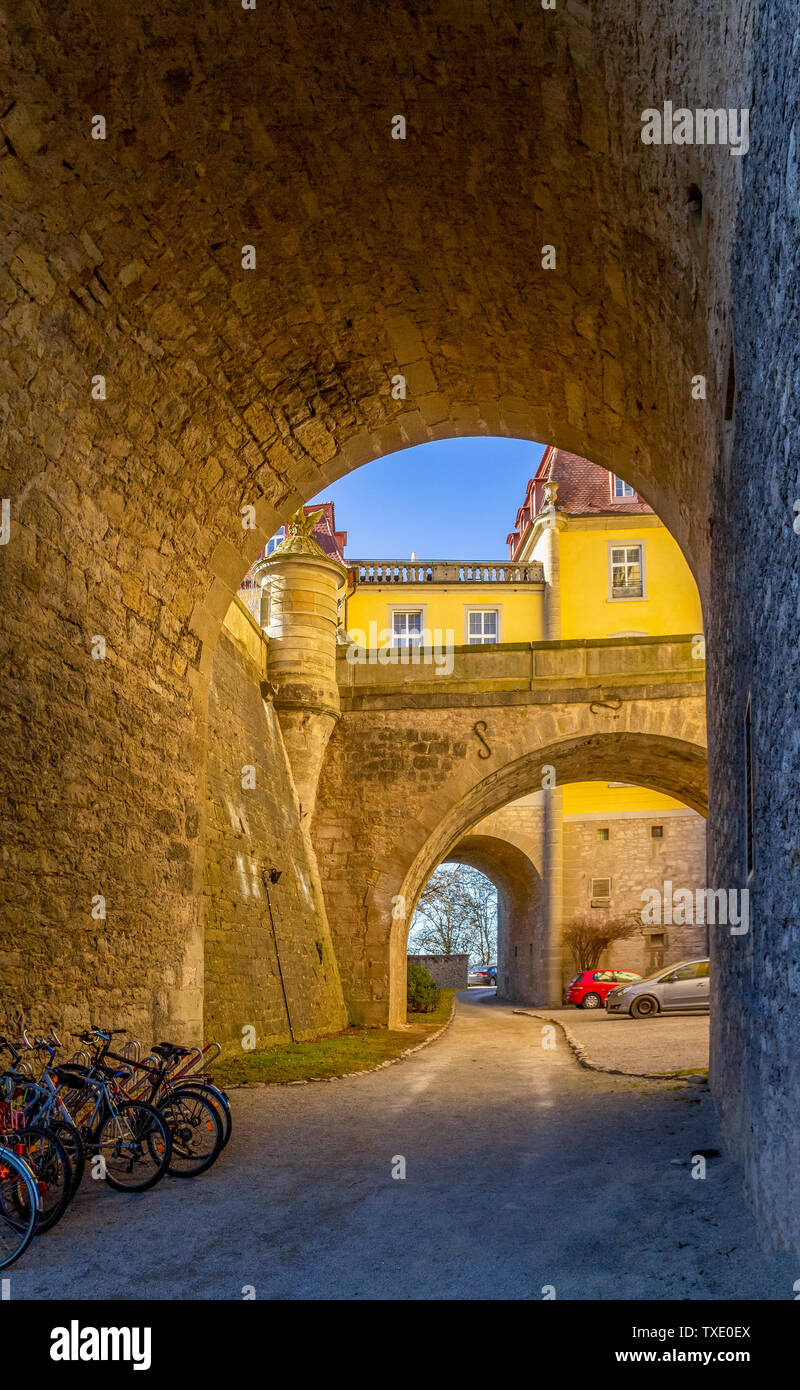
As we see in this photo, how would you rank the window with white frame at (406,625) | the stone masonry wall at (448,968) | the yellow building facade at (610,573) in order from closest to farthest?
the yellow building facade at (610,573) → the window with white frame at (406,625) → the stone masonry wall at (448,968)

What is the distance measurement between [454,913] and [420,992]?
1172 inches

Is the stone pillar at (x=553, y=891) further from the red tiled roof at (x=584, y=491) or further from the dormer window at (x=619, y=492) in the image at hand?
the dormer window at (x=619, y=492)

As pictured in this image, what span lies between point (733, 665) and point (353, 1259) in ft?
12.1

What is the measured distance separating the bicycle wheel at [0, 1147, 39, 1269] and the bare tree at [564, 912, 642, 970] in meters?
26.3

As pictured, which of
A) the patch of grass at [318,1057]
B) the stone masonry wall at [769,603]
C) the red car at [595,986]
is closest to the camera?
the stone masonry wall at [769,603]

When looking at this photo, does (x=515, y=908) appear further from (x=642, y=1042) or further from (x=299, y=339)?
(x=299, y=339)

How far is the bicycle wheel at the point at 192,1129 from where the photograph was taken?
6715 mm

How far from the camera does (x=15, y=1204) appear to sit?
5.00 meters

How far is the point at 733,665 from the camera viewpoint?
21.4 ft

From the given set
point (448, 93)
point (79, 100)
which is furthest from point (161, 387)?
point (448, 93)

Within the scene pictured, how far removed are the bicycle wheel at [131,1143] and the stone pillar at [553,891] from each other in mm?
25251

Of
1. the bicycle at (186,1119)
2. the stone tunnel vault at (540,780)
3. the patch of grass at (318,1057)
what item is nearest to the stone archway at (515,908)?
the stone tunnel vault at (540,780)

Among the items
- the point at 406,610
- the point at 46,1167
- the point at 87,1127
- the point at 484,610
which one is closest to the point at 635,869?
the point at 484,610

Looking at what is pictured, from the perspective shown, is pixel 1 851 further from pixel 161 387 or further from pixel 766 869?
pixel 766 869
